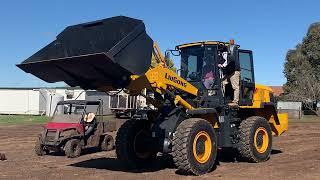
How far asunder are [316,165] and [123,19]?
19.1 feet

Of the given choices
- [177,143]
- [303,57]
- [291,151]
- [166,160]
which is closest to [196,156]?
[177,143]

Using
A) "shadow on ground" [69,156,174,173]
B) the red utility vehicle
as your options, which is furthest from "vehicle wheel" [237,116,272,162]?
the red utility vehicle

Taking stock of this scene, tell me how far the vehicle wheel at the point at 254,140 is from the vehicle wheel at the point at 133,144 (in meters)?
2.26

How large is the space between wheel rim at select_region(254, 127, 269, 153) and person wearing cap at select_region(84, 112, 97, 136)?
16.7ft

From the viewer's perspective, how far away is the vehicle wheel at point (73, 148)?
13.1 metres

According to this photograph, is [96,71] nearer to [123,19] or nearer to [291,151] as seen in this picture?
[123,19]

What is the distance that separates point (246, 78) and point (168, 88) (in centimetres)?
326

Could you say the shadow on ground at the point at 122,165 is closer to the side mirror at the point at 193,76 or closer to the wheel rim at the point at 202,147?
the wheel rim at the point at 202,147

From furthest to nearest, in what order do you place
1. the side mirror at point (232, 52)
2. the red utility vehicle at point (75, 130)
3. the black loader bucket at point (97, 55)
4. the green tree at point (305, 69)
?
the green tree at point (305, 69)
the red utility vehicle at point (75, 130)
the side mirror at point (232, 52)
the black loader bucket at point (97, 55)

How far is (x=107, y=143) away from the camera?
15.0 metres

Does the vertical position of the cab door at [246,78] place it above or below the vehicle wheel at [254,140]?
above

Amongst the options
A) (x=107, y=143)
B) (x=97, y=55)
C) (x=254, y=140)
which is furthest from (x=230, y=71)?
(x=107, y=143)

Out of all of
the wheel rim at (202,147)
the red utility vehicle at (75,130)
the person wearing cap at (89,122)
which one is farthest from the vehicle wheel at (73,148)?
the wheel rim at (202,147)

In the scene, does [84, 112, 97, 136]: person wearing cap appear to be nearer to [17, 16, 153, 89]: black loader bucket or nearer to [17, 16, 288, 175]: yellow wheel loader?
[17, 16, 288, 175]: yellow wheel loader
